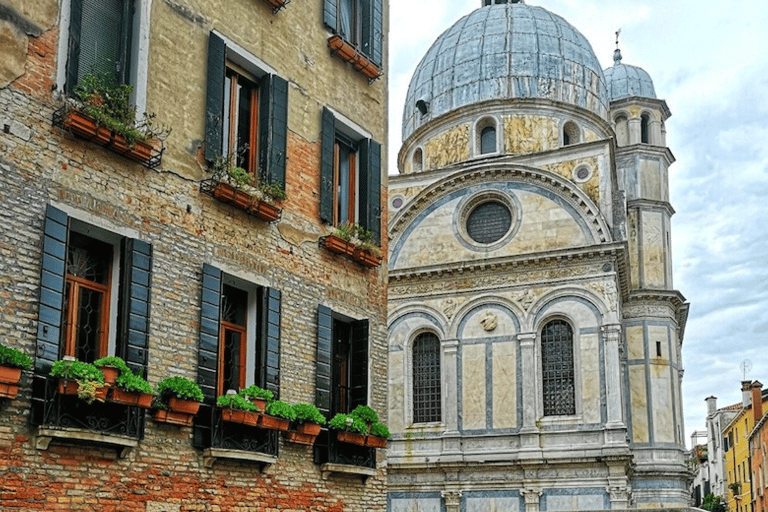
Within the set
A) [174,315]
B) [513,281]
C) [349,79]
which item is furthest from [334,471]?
[513,281]

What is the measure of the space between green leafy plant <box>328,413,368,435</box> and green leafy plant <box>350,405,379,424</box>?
0.34 feet

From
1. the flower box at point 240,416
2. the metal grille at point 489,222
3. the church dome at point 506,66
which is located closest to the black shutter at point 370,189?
the flower box at point 240,416

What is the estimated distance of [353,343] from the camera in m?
15.5

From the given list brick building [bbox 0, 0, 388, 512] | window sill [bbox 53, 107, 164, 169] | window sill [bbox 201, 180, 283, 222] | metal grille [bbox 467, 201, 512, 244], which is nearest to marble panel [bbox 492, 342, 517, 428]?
metal grille [bbox 467, 201, 512, 244]

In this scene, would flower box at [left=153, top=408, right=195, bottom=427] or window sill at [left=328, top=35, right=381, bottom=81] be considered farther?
window sill at [left=328, top=35, right=381, bottom=81]

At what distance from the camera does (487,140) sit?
41781 mm

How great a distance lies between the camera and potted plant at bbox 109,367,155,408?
405 inches

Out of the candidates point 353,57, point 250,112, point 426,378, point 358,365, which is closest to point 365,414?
point 358,365

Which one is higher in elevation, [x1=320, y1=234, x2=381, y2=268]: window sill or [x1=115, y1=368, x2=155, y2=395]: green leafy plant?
[x1=320, y1=234, x2=381, y2=268]: window sill

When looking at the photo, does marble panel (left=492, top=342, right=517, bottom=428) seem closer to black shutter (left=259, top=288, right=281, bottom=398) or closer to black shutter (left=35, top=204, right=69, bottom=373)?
black shutter (left=259, top=288, right=281, bottom=398)

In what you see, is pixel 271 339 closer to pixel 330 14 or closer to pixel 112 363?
pixel 112 363

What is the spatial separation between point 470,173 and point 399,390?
809 cm

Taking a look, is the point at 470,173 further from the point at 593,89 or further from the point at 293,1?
the point at 293,1

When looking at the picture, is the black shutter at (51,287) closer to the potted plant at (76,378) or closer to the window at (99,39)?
the potted plant at (76,378)
